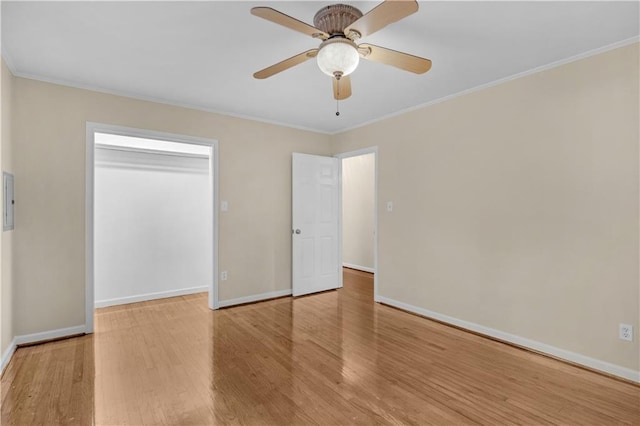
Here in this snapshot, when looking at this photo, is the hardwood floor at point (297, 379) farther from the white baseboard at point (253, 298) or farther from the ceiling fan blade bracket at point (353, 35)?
the ceiling fan blade bracket at point (353, 35)

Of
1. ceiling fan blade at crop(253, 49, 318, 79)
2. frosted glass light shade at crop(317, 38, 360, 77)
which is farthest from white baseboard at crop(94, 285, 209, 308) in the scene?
frosted glass light shade at crop(317, 38, 360, 77)

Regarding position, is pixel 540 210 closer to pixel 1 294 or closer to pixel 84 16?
pixel 84 16

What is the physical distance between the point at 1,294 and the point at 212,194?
2.10 m

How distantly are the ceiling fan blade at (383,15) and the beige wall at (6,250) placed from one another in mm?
2842

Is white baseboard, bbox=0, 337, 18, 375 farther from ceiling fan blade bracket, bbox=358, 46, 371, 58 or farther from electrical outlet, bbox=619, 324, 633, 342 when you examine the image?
electrical outlet, bbox=619, 324, 633, 342

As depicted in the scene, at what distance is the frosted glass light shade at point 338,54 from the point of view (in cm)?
194

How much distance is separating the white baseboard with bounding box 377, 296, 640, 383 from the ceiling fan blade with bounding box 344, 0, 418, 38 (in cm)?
289

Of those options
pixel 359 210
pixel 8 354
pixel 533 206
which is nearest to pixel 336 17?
pixel 533 206

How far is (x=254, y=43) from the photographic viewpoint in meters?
2.44

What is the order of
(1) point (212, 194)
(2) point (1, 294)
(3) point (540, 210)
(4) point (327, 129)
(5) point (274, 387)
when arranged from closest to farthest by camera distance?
(5) point (274, 387) < (2) point (1, 294) < (3) point (540, 210) < (1) point (212, 194) < (4) point (327, 129)

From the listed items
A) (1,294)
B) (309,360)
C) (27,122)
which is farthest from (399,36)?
(1,294)

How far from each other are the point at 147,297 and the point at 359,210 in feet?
13.3

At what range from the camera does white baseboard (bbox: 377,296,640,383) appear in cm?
244

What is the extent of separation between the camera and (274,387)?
2305 mm
